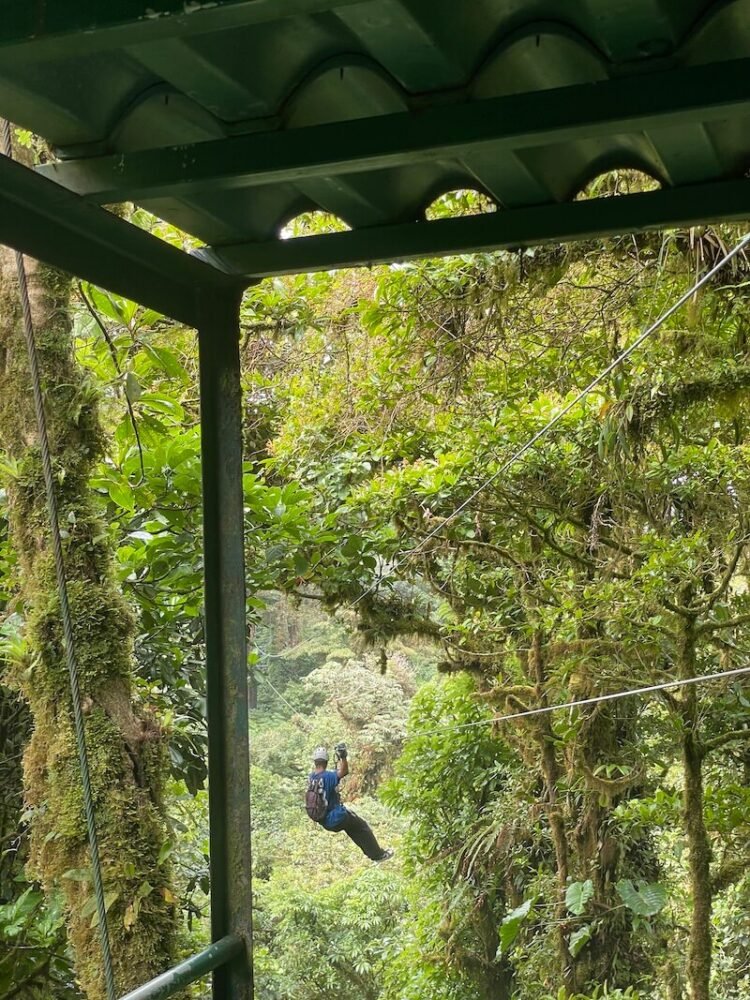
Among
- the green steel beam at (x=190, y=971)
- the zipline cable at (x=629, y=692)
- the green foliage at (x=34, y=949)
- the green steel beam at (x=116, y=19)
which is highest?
the green steel beam at (x=116, y=19)

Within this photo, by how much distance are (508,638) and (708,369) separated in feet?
5.33

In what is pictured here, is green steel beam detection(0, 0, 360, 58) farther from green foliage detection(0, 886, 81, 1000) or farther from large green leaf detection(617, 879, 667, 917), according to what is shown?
large green leaf detection(617, 879, 667, 917)

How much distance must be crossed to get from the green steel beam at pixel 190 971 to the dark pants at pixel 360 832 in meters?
6.28

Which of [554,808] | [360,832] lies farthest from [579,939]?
[360,832]

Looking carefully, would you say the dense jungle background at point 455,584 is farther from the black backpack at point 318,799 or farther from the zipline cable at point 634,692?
the black backpack at point 318,799

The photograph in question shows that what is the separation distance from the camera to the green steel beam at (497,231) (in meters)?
1.24

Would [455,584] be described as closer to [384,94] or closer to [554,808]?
[554,808]

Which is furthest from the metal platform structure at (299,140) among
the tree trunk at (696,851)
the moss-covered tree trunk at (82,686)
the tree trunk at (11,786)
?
the tree trunk at (696,851)

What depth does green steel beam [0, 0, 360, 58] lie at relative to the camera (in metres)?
0.75

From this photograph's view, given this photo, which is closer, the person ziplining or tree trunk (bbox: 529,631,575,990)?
tree trunk (bbox: 529,631,575,990)

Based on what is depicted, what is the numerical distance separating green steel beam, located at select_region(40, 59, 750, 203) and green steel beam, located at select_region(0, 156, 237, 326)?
43mm

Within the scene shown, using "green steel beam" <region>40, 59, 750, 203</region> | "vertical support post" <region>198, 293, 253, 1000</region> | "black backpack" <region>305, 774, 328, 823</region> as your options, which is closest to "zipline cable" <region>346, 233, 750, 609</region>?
"green steel beam" <region>40, 59, 750, 203</region>

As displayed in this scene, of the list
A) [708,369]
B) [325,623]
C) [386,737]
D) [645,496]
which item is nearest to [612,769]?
[645,496]

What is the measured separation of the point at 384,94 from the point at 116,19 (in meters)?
0.37
